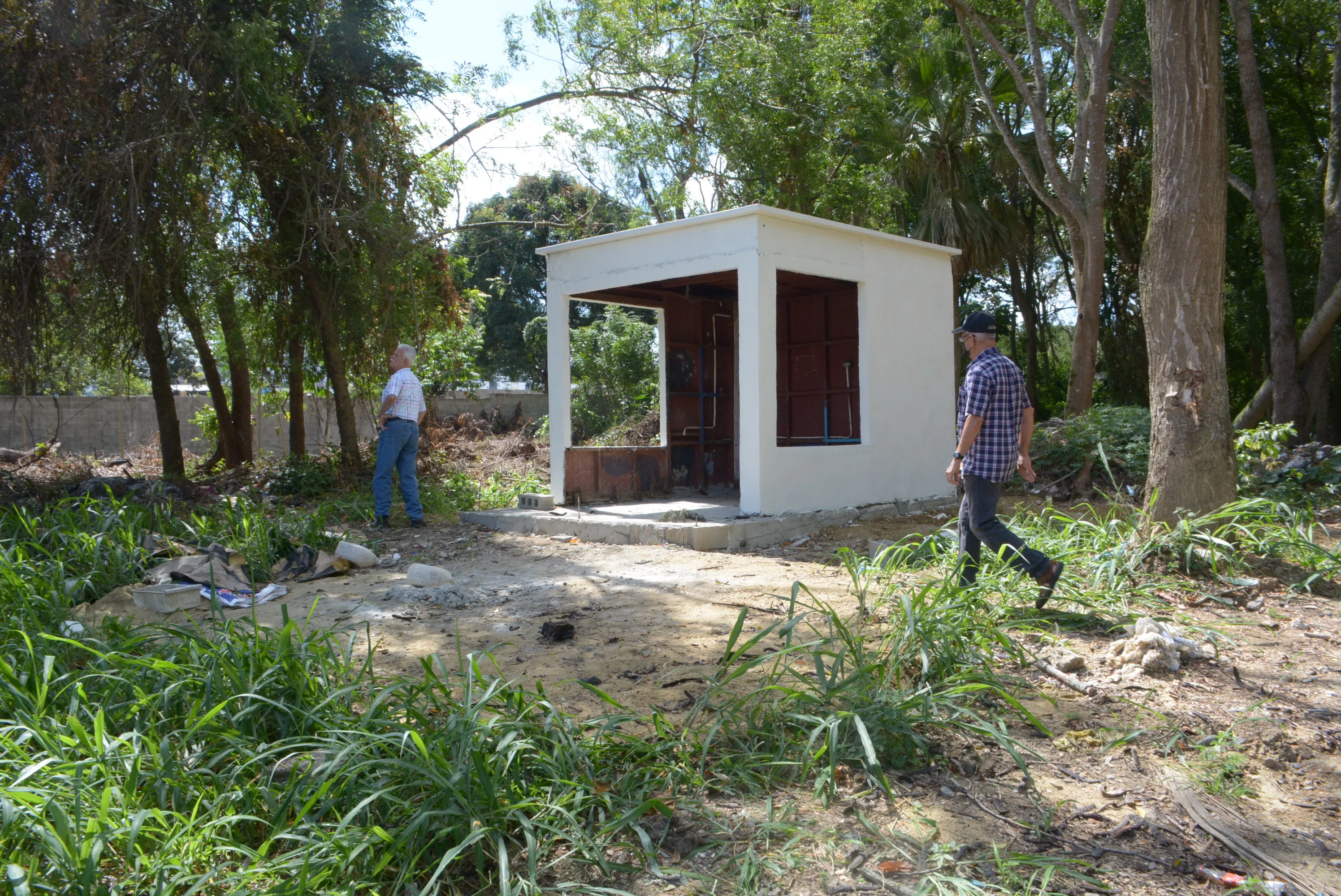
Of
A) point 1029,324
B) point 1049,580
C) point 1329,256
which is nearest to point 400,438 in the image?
point 1049,580

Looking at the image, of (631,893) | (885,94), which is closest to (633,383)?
(885,94)

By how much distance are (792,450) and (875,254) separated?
242 centimetres

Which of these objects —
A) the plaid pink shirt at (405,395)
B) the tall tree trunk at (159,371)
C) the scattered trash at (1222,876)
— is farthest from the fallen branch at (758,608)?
the tall tree trunk at (159,371)

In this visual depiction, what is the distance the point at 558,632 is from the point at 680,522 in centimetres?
365

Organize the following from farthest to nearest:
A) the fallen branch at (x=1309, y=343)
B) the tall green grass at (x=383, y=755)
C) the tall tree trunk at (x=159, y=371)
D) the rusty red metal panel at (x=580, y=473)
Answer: the fallen branch at (x=1309, y=343) → the tall tree trunk at (x=159, y=371) → the rusty red metal panel at (x=580, y=473) → the tall green grass at (x=383, y=755)

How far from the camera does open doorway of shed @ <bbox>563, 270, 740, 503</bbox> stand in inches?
410

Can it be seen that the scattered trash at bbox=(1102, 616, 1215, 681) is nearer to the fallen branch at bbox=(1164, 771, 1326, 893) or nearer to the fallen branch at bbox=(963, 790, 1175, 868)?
the fallen branch at bbox=(1164, 771, 1326, 893)

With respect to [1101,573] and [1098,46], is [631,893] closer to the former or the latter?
[1101,573]

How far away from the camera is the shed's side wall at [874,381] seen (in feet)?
28.2

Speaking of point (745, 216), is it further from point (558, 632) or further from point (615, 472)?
point (558, 632)

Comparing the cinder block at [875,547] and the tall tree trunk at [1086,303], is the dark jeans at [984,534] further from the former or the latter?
the tall tree trunk at [1086,303]

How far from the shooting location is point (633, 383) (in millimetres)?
20109

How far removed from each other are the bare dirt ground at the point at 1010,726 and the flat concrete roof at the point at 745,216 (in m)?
3.46

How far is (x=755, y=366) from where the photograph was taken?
8.52 metres
